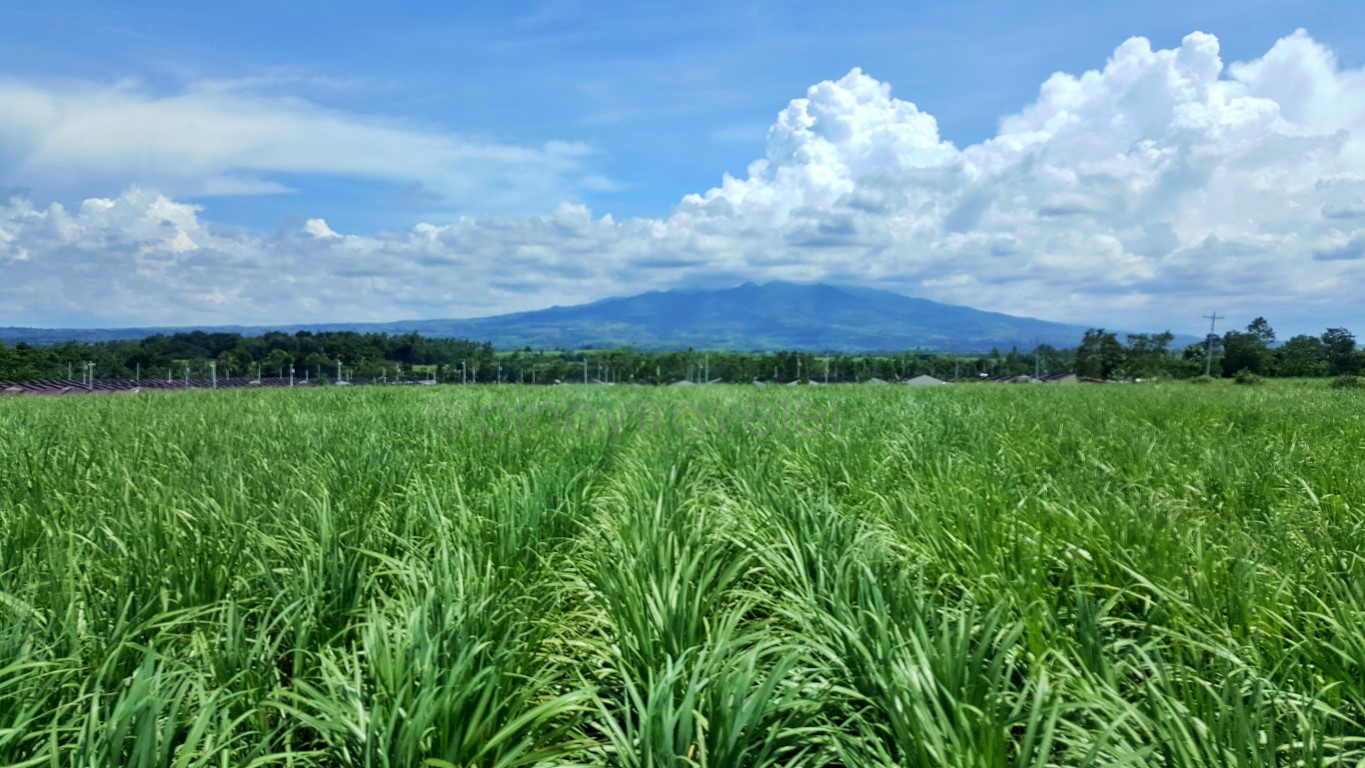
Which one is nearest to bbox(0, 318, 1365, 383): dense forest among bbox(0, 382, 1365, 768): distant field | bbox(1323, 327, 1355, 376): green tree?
bbox(1323, 327, 1355, 376): green tree

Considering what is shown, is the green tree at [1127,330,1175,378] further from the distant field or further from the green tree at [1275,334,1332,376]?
the distant field

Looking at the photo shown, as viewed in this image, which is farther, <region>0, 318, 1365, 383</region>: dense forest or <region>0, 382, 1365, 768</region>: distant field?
<region>0, 318, 1365, 383</region>: dense forest

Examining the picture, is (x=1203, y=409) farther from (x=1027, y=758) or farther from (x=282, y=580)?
(x=282, y=580)

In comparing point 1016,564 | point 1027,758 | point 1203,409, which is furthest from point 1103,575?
point 1203,409

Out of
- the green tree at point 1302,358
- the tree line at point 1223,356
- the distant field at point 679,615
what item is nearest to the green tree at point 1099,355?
the tree line at point 1223,356

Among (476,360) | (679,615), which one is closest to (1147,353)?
(476,360)

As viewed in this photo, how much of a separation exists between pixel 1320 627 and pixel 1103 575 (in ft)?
2.30

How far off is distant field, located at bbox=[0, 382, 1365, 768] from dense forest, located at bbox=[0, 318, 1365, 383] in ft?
161

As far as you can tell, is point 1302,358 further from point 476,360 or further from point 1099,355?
point 476,360

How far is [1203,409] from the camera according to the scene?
10.5 metres

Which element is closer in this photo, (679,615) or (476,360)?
(679,615)

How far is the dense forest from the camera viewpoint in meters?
60.1

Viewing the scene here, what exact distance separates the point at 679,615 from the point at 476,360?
6630 cm

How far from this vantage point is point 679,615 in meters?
2.34
